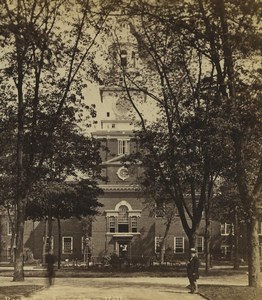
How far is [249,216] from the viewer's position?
1992 centimetres

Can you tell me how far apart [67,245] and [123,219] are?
8524mm

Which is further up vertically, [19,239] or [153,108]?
[153,108]

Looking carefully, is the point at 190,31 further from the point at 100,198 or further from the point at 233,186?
the point at 100,198

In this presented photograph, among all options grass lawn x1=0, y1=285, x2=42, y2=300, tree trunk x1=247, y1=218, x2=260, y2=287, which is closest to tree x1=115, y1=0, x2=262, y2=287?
tree trunk x1=247, y1=218, x2=260, y2=287

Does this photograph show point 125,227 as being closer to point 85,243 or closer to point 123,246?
point 123,246

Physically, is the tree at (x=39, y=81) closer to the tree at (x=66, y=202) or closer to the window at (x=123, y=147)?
the tree at (x=66, y=202)

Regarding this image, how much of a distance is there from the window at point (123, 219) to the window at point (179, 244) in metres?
4.86

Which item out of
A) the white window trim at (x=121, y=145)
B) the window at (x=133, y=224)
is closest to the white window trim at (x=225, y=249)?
the window at (x=133, y=224)

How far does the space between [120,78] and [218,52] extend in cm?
630

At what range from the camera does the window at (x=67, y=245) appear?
2346 inches

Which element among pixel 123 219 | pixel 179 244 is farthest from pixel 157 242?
pixel 123 219

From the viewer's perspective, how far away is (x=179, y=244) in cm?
5544

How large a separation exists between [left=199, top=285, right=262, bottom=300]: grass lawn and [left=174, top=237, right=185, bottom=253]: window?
113 feet

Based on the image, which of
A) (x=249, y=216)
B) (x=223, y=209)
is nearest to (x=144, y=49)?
(x=249, y=216)
